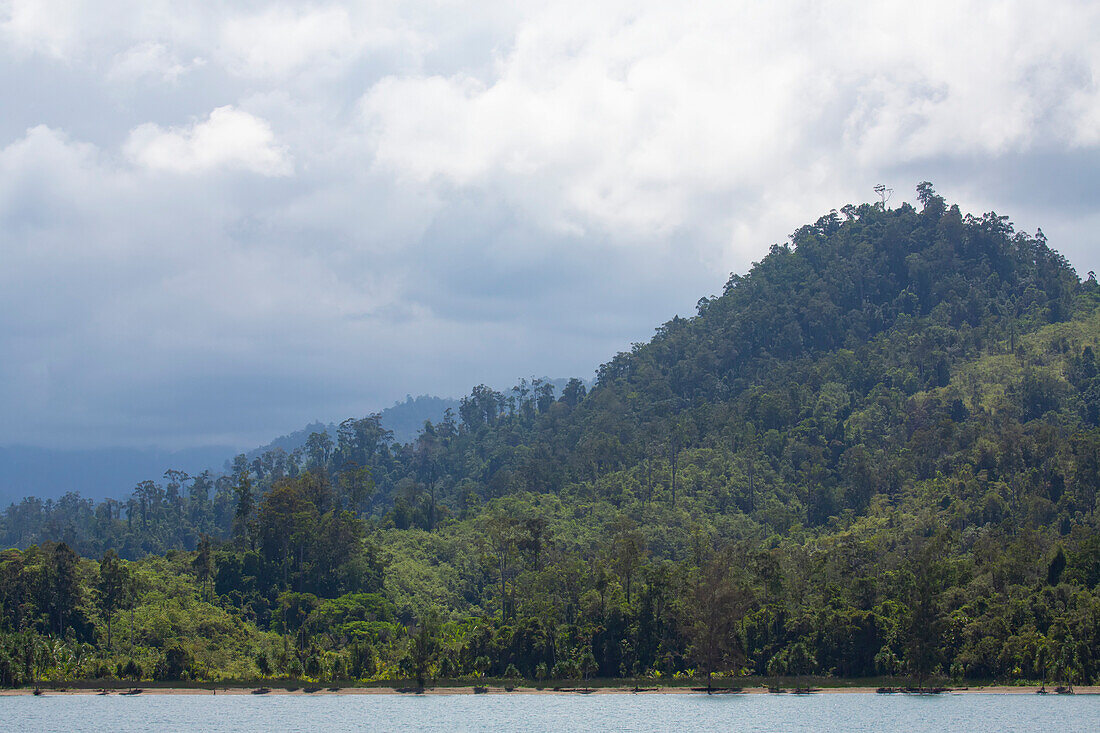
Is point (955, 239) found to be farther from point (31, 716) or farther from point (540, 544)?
point (31, 716)

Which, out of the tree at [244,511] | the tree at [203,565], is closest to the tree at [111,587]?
the tree at [203,565]

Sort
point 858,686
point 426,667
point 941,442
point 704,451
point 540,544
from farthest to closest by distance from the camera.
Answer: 1. point 704,451
2. point 941,442
3. point 540,544
4. point 426,667
5. point 858,686

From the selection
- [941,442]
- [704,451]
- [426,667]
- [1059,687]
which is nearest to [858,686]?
[1059,687]

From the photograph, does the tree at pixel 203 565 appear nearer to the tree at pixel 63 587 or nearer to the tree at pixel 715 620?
the tree at pixel 63 587

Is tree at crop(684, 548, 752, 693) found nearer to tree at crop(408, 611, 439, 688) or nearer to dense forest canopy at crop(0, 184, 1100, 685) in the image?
dense forest canopy at crop(0, 184, 1100, 685)

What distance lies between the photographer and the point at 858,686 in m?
85.1

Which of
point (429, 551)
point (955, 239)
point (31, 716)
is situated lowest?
point (31, 716)

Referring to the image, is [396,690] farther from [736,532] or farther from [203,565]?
[736,532]

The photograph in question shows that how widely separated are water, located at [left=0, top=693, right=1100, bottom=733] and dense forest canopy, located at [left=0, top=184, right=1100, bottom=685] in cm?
373

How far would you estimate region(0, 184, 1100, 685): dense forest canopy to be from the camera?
89.2 metres

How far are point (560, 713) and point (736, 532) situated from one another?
5907 cm

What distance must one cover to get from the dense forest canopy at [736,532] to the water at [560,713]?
3731mm

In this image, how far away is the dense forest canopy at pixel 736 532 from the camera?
293ft

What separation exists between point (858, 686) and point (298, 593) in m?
57.7
